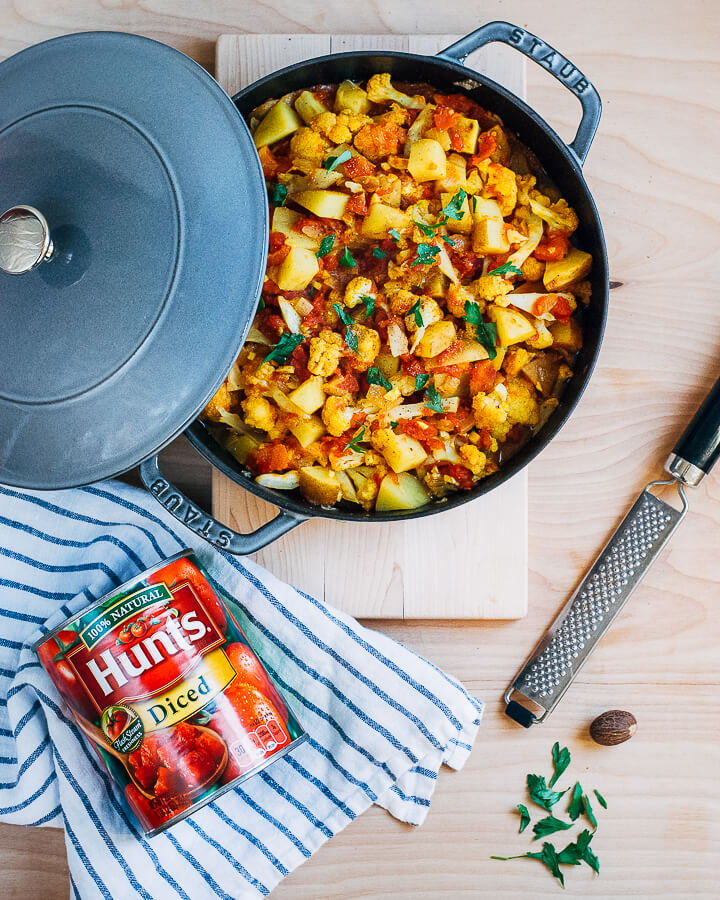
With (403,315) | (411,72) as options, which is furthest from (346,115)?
(403,315)

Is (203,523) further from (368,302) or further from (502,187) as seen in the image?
(502,187)

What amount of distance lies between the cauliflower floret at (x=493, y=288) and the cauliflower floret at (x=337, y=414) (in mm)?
341

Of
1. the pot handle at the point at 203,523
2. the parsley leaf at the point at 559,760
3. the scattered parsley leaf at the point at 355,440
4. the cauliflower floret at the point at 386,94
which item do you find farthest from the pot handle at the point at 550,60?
the parsley leaf at the point at 559,760

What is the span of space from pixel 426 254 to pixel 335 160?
25 centimetres

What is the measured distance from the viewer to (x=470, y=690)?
1.71 metres

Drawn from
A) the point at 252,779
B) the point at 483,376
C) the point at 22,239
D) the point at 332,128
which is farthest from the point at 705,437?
the point at 22,239

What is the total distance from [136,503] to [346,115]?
0.92 meters

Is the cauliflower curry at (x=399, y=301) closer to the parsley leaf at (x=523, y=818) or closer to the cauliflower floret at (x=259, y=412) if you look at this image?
the cauliflower floret at (x=259, y=412)

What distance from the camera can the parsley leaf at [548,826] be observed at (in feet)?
5.57

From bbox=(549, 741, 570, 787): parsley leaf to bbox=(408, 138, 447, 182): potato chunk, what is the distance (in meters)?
1.25

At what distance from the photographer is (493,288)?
57.6 inches

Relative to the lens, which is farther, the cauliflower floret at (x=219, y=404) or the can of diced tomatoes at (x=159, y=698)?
the cauliflower floret at (x=219, y=404)

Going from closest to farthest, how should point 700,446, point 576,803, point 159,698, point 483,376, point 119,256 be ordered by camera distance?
point 119,256, point 159,698, point 483,376, point 700,446, point 576,803

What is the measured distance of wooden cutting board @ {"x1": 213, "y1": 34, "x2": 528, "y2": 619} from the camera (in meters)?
1.64
